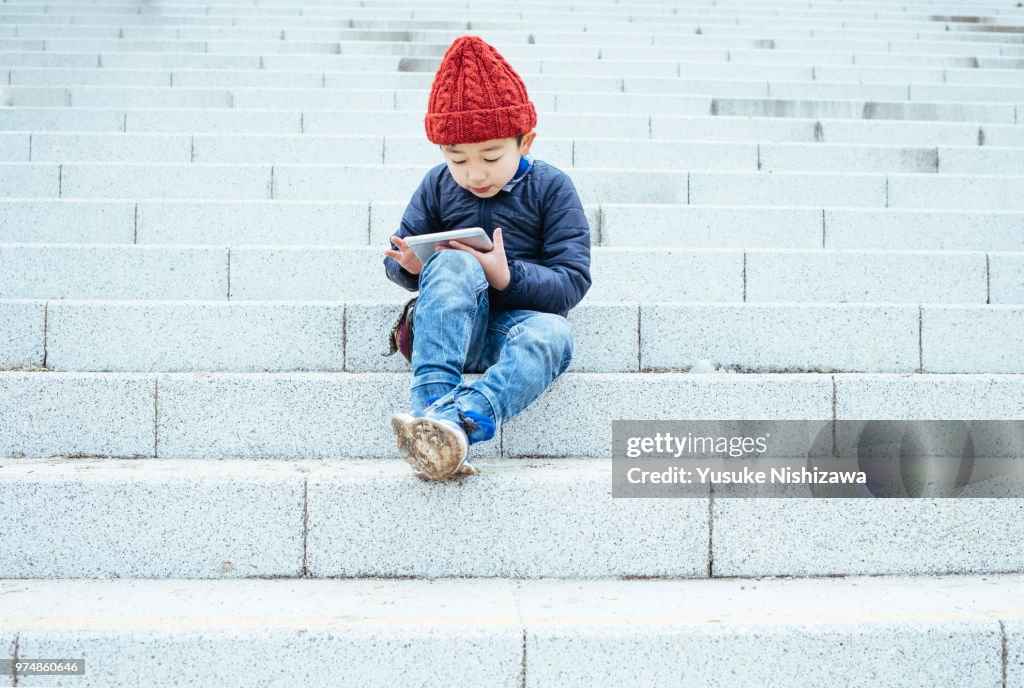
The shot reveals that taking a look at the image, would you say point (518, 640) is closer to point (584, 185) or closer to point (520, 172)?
point (520, 172)

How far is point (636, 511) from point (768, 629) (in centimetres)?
A: 48

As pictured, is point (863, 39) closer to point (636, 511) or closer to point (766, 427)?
point (766, 427)

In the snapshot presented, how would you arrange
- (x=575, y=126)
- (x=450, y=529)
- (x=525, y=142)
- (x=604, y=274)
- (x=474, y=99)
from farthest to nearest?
(x=575, y=126), (x=604, y=274), (x=525, y=142), (x=474, y=99), (x=450, y=529)

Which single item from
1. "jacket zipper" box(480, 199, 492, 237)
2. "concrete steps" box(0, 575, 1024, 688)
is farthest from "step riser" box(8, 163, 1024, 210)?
"concrete steps" box(0, 575, 1024, 688)

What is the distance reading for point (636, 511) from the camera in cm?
226

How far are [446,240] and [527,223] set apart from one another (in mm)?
414

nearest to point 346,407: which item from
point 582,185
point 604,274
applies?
point 604,274

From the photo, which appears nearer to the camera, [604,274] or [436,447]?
[436,447]

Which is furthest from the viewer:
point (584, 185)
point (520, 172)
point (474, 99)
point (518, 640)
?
point (584, 185)

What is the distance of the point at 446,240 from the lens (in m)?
2.36

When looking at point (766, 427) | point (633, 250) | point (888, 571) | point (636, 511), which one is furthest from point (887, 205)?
point (636, 511)

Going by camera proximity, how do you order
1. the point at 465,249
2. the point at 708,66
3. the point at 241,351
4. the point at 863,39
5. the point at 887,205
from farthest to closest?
the point at 863,39 → the point at 708,66 → the point at 887,205 → the point at 241,351 → the point at 465,249

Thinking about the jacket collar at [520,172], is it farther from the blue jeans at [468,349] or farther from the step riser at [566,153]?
the step riser at [566,153]

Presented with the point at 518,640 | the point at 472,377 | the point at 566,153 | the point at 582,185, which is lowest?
the point at 518,640
